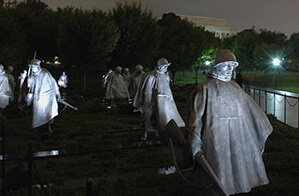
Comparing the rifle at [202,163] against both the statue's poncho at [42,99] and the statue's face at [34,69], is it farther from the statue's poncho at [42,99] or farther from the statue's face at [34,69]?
the statue's face at [34,69]

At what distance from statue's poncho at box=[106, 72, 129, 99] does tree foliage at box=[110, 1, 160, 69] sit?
486 inches

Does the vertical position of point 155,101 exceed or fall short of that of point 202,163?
it exceeds it

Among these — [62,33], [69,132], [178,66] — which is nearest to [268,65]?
[178,66]

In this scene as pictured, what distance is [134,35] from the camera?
30.4m

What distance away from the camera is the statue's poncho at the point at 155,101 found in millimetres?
8836

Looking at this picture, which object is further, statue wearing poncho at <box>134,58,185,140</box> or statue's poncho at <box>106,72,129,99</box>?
statue's poncho at <box>106,72,129,99</box>

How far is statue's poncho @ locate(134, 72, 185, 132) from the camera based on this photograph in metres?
8.84

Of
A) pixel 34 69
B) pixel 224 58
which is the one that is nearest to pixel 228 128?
pixel 224 58

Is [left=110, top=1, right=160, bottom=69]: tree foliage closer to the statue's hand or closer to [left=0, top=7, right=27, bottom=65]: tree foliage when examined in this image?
[left=0, top=7, right=27, bottom=65]: tree foliage

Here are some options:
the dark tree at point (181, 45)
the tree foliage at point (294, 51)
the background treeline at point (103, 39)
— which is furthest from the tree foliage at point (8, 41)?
the tree foliage at point (294, 51)

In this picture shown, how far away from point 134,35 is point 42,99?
2164 centimetres

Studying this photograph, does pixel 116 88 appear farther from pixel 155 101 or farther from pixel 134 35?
pixel 134 35

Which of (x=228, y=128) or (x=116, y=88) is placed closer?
(x=228, y=128)

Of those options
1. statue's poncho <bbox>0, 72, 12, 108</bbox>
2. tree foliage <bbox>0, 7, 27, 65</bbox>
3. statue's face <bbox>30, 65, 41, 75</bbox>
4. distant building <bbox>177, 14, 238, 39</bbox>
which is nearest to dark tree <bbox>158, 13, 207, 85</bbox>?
tree foliage <bbox>0, 7, 27, 65</bbox>
